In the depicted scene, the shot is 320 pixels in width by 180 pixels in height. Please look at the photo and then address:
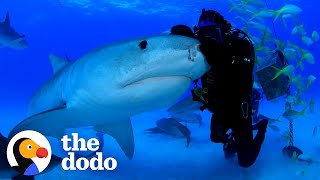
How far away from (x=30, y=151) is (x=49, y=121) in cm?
38

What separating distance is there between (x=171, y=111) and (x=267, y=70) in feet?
6.01

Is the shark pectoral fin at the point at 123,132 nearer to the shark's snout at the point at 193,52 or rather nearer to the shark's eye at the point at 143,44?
the shark's eye at the point at 143,44

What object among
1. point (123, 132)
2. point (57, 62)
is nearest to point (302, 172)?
point (123, 132)

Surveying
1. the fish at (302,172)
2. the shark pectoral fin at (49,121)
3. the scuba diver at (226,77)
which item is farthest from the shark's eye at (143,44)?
the fish at (302,172)

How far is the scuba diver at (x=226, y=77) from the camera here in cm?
266

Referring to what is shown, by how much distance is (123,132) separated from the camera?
4062 mm

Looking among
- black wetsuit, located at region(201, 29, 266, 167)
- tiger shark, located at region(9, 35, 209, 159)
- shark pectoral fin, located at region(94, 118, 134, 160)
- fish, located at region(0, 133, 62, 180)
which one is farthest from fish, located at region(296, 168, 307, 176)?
fish, located at region(0, 133, 62, 180)

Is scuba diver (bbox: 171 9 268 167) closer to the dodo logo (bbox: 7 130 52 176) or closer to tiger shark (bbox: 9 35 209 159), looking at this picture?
tiger shark (bbox: 9 35 209 159)

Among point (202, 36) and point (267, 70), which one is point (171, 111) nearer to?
point (267, 70)

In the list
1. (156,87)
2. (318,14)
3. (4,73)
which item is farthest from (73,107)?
(4,73)

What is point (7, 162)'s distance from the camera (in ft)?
11.2

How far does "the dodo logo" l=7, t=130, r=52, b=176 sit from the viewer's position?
9.86ft

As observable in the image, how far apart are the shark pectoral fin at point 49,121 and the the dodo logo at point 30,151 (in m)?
0.07

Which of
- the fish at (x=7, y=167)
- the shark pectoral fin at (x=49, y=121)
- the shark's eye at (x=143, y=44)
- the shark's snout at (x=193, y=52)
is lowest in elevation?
the fish at (x=7, y=167)
